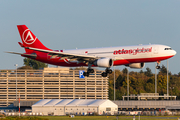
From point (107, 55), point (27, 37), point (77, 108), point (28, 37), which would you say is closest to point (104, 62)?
point (107, 55)

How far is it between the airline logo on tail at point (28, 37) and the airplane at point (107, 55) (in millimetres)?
4241

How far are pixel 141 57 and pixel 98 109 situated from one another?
158 ft

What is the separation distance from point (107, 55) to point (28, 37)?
2337 centimetres

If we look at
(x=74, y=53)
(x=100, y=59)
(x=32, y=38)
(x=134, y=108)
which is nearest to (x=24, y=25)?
(x=32, y=38)

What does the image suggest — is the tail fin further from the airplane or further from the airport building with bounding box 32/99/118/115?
the airport building with bounding box 32/99/118/115

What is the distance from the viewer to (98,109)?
115000 millimetres

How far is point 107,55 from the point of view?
242 ft

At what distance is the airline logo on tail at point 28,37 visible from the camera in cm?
8569

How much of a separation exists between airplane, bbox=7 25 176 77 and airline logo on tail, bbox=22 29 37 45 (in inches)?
167

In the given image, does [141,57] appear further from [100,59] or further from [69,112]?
[69,112]

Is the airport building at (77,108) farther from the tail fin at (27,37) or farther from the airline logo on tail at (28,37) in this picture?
the airline logo on tail at (28,37)

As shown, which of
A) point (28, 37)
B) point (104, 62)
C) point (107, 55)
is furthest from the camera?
point (28, 37)

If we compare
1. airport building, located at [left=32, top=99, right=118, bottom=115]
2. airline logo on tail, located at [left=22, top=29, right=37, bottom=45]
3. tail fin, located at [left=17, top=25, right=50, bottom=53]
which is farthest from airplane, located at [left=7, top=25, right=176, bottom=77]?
airport building, located at [left=32, top=99, right=118, bottom=115]

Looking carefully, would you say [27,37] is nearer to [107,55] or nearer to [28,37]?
[28,37]
